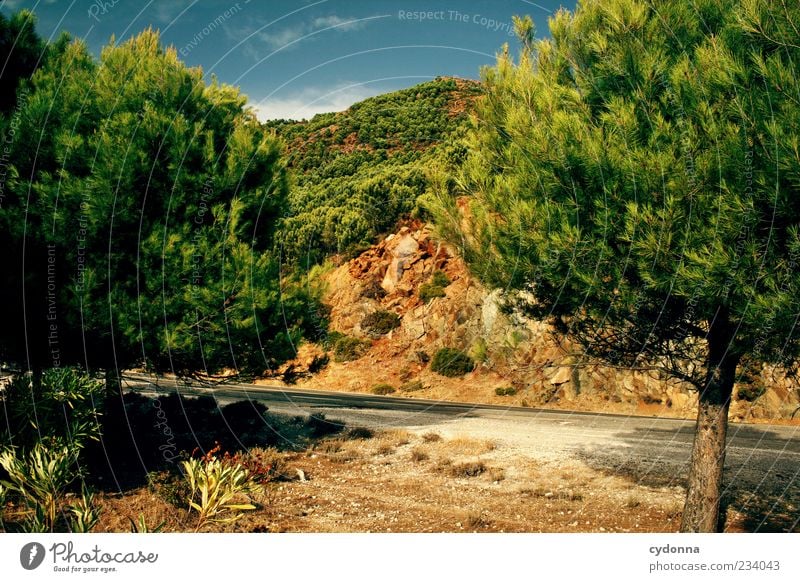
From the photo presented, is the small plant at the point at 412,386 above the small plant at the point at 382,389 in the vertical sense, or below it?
above

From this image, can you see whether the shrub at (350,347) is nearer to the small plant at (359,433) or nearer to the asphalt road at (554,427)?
the asphalt road at (554,427)

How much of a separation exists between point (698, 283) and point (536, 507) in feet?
19.5

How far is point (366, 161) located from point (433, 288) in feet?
53.8

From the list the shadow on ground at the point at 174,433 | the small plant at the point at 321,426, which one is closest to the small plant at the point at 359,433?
the small plant at the point at 321,426

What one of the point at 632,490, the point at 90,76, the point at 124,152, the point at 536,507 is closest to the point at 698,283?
the point at 536,507

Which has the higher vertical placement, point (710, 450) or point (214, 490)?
point (710, 450)

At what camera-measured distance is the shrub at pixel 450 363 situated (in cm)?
2989

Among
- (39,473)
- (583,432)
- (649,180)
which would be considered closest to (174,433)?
(39,473)

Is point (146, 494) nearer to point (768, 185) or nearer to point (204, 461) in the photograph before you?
point (204, 461)

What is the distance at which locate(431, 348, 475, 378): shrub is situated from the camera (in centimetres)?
2989

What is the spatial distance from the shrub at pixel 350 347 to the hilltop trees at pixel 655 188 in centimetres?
2459

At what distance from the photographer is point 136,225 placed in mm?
11391

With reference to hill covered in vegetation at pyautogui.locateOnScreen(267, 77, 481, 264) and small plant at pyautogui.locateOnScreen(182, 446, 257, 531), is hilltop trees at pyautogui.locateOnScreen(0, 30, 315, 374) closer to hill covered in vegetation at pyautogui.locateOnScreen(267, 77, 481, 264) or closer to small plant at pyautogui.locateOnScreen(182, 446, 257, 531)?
hill covered in vegetation at pyautogui.locateOnScreen(267, 77, 481, 264)

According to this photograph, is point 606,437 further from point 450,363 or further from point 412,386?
point 412,386
